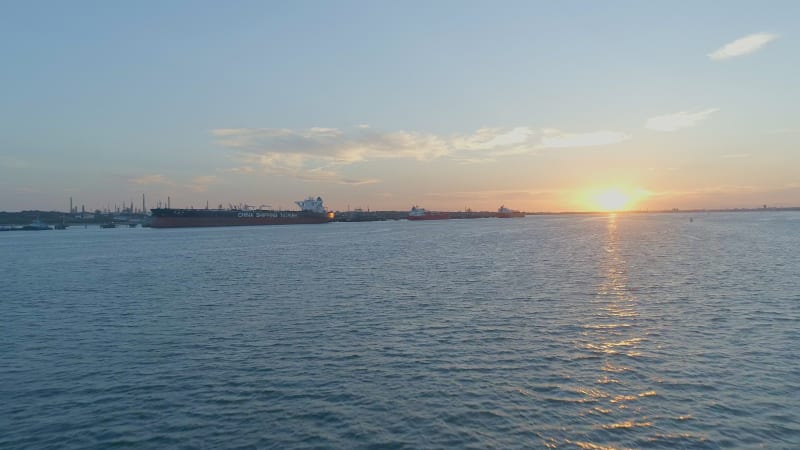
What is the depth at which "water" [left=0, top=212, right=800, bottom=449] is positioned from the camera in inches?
498

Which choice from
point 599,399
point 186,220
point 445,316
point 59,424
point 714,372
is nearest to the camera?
point 59,424

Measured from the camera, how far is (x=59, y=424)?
44.0ft

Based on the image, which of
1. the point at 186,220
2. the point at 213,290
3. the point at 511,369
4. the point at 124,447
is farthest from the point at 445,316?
the point at 186,220

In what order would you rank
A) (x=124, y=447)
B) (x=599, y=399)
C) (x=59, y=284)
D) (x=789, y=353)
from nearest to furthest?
(x=124, y=447)
(x=599, y=399)
(x=789, y=353)
(x=59, y=284)

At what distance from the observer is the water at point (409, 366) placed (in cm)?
1265

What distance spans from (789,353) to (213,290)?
35.3 meters

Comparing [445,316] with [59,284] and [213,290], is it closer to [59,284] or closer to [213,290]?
[213,290]

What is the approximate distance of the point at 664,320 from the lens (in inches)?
957

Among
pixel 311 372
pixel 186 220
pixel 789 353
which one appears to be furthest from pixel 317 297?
pixel 186 220

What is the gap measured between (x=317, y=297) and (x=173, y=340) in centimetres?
1168

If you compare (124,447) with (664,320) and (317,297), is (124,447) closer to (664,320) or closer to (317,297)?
Answer: (317,297)

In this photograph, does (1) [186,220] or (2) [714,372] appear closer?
(2) [714,372]

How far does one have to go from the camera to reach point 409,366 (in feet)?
58.0

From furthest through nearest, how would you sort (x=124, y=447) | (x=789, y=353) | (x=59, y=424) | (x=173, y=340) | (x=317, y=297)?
(x=317, y=297) < (x=173, y=340) < (x=789, y=353) < (x=59, y=424) < (x=124, y=447)
